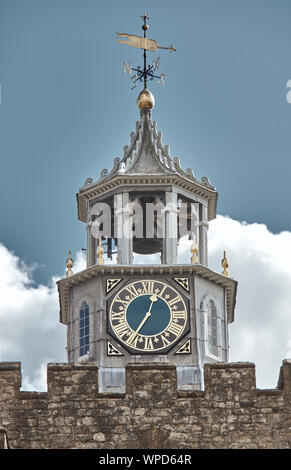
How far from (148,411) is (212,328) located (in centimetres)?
1327

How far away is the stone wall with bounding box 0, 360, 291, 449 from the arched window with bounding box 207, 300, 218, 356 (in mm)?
12004

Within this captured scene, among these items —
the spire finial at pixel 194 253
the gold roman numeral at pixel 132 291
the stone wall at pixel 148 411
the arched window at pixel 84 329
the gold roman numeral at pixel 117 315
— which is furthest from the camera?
the spire finial at pixel 194 253

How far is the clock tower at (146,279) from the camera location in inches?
1941

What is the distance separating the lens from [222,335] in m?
51.3

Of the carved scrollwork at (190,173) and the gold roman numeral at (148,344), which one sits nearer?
the gold roman numeral at (148,344)

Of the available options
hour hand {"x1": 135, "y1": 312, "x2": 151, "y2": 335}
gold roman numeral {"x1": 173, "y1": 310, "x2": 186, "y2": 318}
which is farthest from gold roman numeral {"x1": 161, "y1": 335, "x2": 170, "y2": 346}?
gold roman numeral {"x1": 173, "y1": 310, "x2": 186, "y2": 318}

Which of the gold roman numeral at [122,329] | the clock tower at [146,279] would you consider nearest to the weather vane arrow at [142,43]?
the clock tower at [146,279]

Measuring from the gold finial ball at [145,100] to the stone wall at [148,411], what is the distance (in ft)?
57.8

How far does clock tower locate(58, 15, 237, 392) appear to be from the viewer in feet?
162

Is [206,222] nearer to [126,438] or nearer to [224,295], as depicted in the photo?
[224,295]

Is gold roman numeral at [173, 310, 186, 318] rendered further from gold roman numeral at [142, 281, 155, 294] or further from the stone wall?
the stone wall

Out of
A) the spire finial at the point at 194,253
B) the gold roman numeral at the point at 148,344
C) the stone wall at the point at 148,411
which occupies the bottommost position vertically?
the stone wall at the point at 148,411

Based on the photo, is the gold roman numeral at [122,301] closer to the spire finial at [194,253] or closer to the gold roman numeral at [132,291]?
the gold roman numeral at [132,291]

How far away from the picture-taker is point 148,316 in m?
49.9
